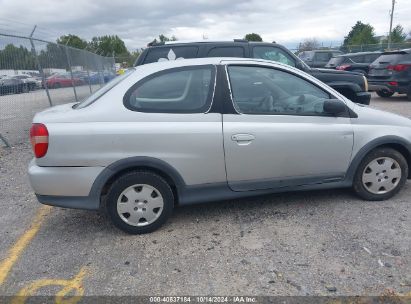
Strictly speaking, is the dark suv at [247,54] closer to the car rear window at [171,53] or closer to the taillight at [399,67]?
the car rear window at [171,53]

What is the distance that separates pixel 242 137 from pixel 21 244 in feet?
7.76

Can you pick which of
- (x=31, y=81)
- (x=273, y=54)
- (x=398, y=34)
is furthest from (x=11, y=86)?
(x=398, y=34)

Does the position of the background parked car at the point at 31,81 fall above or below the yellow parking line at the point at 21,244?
above

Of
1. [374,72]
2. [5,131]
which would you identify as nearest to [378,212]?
[5,131]

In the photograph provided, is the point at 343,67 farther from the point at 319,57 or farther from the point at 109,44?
the point at 109,44

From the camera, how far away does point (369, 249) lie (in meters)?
3.21

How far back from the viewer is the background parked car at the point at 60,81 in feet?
31.1

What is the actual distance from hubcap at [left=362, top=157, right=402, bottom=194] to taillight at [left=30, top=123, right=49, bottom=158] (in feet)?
10.8

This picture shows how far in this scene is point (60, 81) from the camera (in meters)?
10.5

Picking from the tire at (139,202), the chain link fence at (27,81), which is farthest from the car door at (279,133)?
the chain link fence at (27,81)

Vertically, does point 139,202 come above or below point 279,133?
below

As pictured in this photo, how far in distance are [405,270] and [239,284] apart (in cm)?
131

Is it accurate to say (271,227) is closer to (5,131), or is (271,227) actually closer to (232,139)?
(232,139)

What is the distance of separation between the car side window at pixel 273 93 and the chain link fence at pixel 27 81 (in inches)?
184
